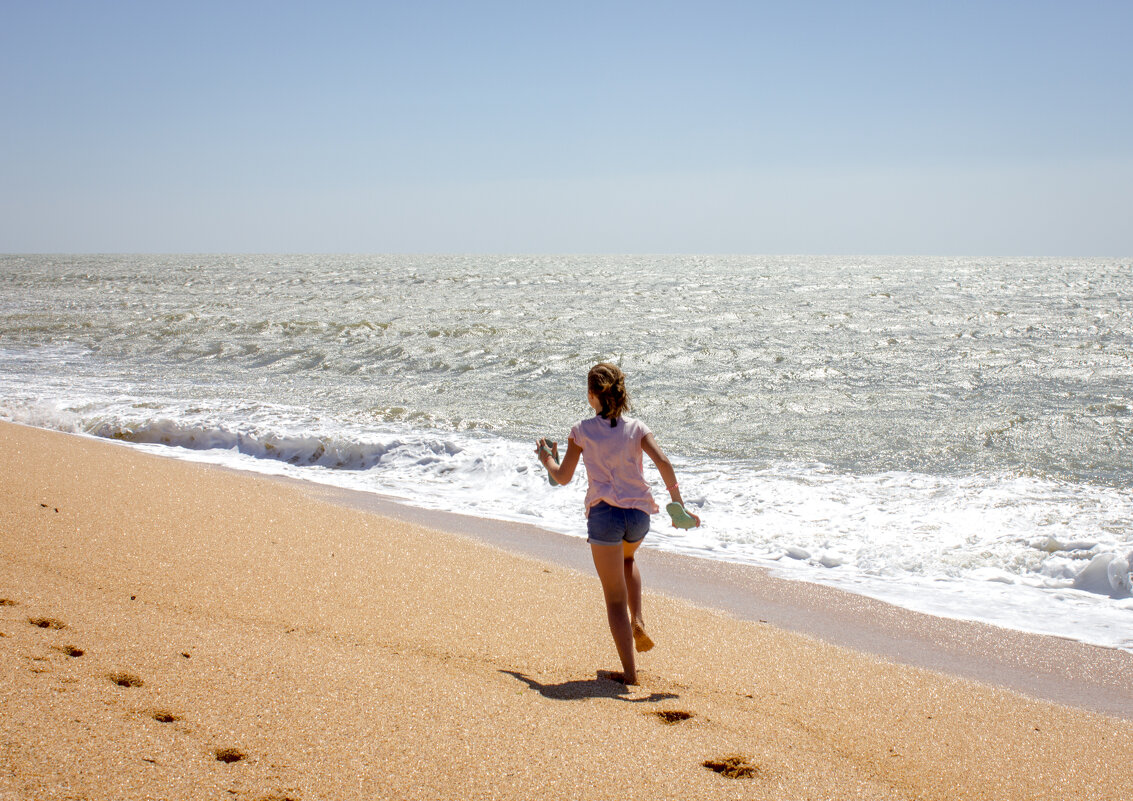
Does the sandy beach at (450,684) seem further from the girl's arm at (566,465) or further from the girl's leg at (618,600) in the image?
the girl's arm at (566,465)

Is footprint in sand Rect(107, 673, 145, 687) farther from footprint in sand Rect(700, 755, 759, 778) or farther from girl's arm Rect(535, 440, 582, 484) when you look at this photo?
footprint in sand Rect(700, 755, 759, 778)

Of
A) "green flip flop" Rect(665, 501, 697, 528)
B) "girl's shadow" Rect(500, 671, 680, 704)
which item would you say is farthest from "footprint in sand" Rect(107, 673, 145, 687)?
"green flip flop" Rect(665, 501, 697, 528)

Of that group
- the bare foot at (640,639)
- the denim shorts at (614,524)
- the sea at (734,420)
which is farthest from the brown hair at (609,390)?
the sea at (734,420)

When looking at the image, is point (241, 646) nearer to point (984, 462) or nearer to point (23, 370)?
point (984, 462)

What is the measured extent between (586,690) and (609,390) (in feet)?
4.62

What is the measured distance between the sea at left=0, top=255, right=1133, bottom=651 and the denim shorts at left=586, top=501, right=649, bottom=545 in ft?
9.88

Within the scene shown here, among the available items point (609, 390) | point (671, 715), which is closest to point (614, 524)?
point (609, 390)

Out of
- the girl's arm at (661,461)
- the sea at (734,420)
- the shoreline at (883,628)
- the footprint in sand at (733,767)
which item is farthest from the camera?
the sea at (734,420)

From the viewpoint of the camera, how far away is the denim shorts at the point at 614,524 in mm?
3836

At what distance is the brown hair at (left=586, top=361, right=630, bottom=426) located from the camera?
3801 millimetres

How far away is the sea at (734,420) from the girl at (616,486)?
9.81ft

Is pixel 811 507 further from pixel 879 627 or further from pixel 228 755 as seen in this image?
pixel 228 755

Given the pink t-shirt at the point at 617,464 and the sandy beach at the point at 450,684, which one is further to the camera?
the pink t-shirt at the point at 617,464

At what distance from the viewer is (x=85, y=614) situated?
386 cm
